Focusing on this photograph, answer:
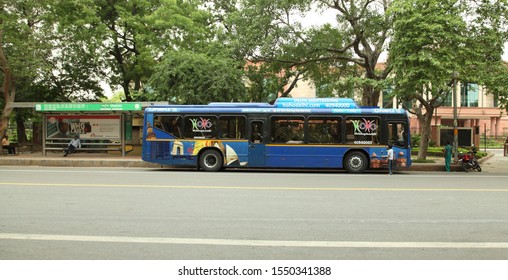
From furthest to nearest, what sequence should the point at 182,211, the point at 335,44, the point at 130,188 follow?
the point at 335,44, the point at 130,188, the point at 182,211

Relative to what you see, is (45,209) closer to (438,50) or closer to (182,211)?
(182,211)

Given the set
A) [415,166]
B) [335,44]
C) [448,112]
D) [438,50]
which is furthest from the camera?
[448,112]

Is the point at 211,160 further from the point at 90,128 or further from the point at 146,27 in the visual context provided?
the point at 146,27

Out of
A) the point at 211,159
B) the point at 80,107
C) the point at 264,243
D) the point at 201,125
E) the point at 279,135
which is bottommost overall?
the point at 264,243

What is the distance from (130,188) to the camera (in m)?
10.6

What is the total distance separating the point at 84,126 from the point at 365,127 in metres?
14.3

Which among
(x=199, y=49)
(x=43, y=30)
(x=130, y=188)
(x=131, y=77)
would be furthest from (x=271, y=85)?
(x=130, y=188)

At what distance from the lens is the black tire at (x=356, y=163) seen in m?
16.4

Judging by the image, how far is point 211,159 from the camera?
55.8ft

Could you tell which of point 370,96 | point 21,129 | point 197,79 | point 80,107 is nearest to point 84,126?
point 80,107

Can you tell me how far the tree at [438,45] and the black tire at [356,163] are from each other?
129 inches

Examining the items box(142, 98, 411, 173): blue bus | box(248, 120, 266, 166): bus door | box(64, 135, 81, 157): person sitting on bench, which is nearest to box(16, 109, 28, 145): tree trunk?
box(64, 135, 81, 157): person sitting on bench

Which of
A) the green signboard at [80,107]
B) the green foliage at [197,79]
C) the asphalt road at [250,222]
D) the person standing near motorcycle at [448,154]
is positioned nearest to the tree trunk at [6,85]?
the green signboard at [80,107]

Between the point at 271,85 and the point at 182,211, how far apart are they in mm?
21207
